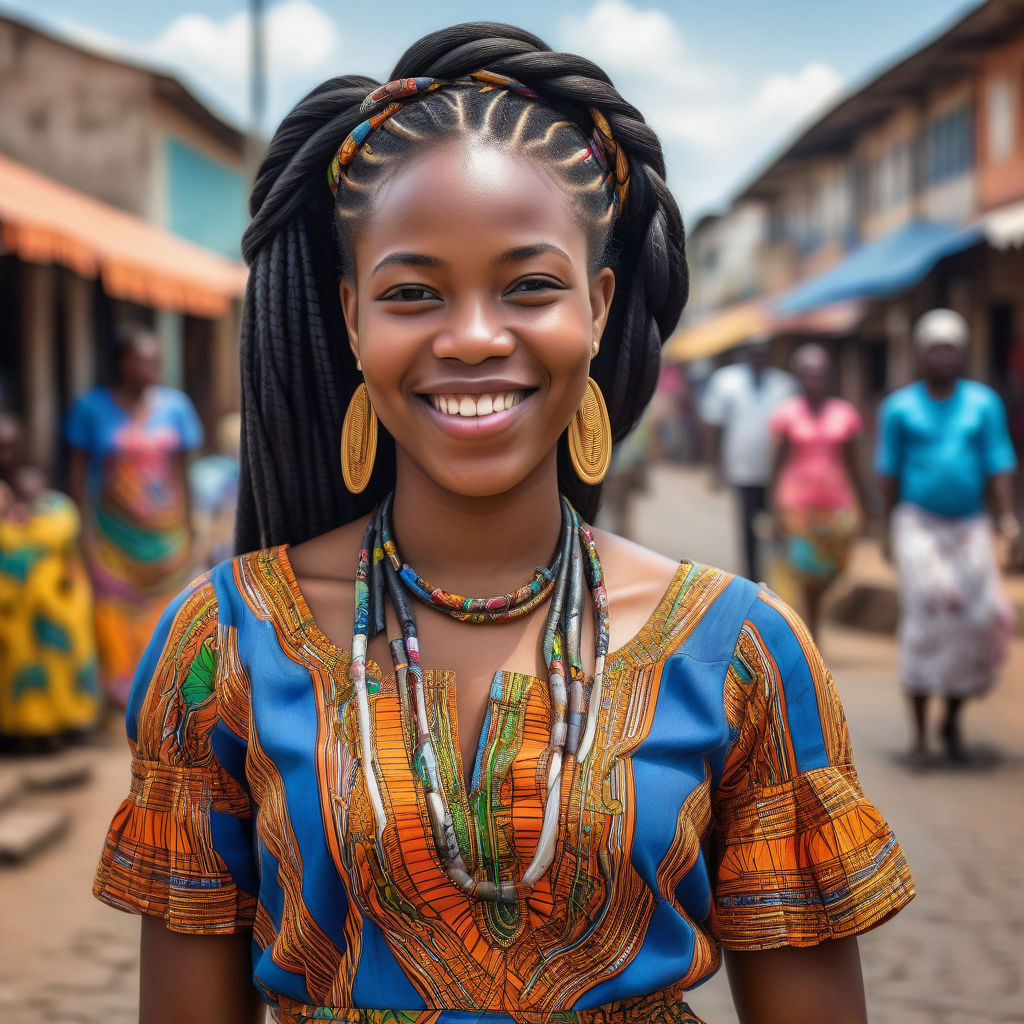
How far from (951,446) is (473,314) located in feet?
15.8

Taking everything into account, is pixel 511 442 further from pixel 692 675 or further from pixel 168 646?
pixel 168 646

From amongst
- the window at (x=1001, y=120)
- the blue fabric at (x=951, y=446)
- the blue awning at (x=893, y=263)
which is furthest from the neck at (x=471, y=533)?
the window at (x=1001, y=120)

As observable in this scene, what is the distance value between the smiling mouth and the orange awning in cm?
534

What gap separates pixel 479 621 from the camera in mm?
1623

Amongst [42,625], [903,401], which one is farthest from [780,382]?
[42,625]

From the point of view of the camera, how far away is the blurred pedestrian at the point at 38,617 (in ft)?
19.7

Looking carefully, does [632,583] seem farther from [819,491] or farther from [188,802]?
[819,491]

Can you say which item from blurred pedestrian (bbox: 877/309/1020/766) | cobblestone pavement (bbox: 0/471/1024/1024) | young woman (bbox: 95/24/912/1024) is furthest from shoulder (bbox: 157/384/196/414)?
young woman (bbox: 95/24/912/1024)

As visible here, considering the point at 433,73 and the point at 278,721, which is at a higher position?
the point at 433,73

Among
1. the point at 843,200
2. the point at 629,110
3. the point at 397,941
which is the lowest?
the point at 397,941

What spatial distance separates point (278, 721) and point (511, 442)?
40cm

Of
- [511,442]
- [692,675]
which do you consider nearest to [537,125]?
[511,442]

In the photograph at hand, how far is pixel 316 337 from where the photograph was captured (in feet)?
5.73

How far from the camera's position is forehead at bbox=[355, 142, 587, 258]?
4.91ft
